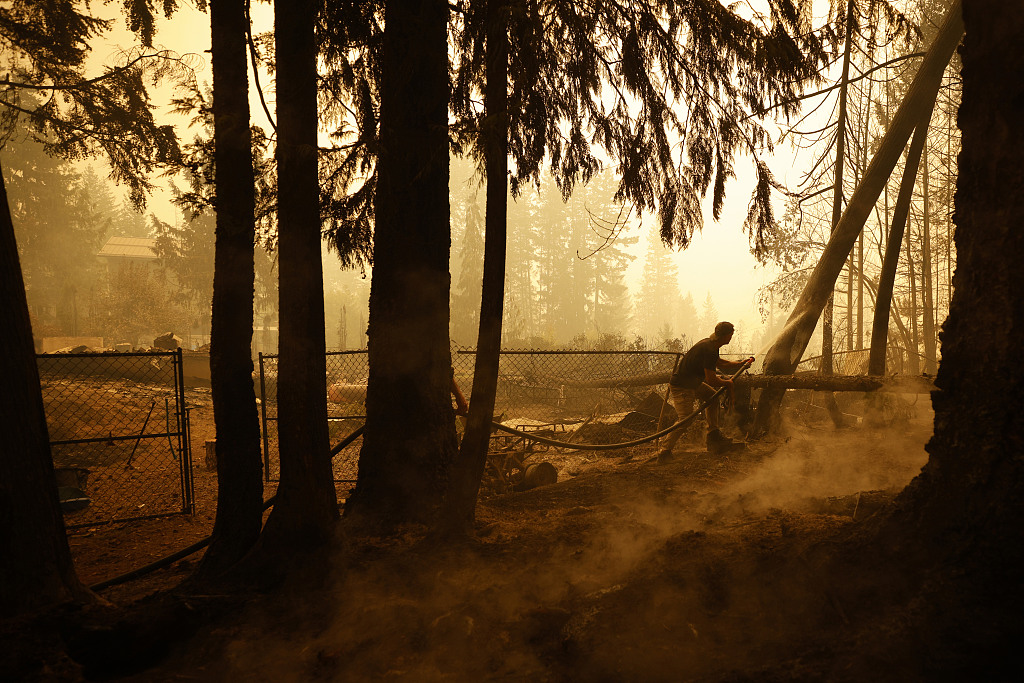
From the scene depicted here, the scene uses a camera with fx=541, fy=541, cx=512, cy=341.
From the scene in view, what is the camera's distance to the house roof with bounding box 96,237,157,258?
1877 inches

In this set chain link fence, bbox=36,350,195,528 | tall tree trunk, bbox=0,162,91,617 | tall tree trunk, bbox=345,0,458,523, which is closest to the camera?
tall tree trunk, bbox=0,162,91,617

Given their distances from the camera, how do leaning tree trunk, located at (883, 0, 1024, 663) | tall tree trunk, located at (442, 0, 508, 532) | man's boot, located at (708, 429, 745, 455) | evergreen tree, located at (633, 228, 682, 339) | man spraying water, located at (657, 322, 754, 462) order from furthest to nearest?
evergreen tree, located at (633, 228, 682, 339) → man's boot, located at (708, 429, 745, 455) → man spraying water, located at (657, 322, 754, 462) → tall tree trunk, located at (442, 0, 508, 532) → leaning tree trunk, located at (883, 0, 1024, 663)

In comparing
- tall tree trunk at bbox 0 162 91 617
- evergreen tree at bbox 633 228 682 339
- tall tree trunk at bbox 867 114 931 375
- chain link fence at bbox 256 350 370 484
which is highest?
evergreen tree at bbox 633 228 682 339

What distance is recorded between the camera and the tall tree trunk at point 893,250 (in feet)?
27.0

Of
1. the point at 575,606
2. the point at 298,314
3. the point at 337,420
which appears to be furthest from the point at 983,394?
the point at 337,420

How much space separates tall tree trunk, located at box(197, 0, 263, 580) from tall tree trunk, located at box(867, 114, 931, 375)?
901cm

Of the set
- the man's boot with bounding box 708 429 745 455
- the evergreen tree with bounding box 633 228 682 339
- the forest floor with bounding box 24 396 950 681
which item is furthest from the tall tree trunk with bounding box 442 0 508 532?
the evergreen tree with bounding box 633 228 682 339

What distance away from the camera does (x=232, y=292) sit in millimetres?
4148

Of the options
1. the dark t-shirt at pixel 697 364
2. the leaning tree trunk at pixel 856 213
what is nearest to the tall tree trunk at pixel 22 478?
the dark t-shirt at pixel 697 364

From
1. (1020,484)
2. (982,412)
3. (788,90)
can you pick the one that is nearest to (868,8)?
(788,90)

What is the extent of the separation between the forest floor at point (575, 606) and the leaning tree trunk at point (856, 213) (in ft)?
14.1

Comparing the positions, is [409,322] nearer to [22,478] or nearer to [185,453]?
[22,478]

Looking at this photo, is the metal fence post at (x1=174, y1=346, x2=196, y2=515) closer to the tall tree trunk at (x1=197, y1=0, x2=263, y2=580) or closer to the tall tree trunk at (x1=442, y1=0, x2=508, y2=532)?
the tall tree trunk at (x1=197, y1=0, x2=263, y2=580)

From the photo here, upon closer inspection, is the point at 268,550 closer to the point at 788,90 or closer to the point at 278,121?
the point at 278,121
